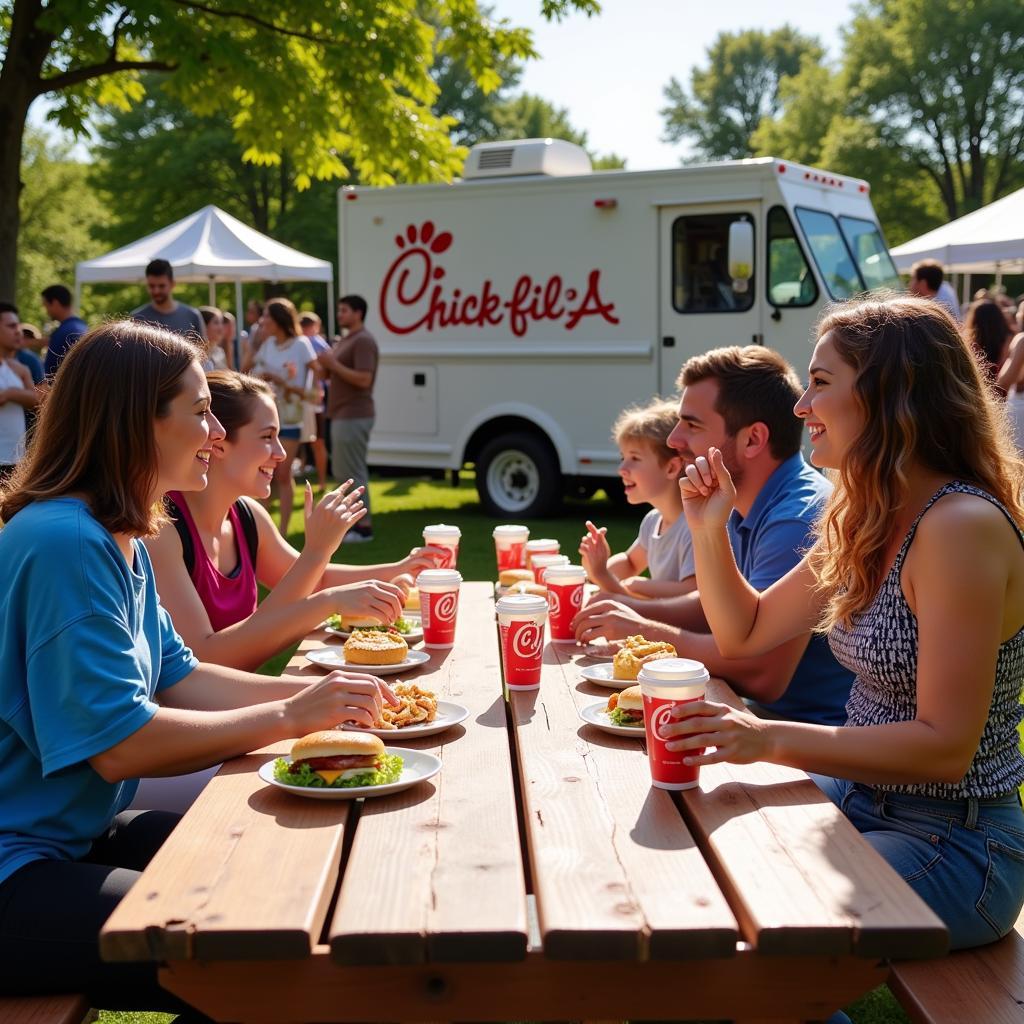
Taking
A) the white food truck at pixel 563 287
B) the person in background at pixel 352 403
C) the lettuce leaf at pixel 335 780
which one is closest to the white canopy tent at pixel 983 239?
the white food truck at pixel 563 287

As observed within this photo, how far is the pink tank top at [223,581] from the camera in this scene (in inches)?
138

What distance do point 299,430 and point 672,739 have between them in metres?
9.60

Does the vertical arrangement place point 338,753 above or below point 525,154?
below

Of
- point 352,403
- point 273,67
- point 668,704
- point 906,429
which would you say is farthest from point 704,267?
point 668,704

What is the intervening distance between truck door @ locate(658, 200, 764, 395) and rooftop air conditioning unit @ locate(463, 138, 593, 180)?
49.3 inches

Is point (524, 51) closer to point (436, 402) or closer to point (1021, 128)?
point (436, 402)

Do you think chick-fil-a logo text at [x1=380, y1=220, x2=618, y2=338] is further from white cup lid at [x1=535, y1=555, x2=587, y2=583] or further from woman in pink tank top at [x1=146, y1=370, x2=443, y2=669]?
white cup lid at [x1=535, y1=555, x2=587, y2=583]

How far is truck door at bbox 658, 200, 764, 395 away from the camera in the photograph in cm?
1023

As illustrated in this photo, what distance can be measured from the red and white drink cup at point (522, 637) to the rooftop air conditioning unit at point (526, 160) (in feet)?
28.4

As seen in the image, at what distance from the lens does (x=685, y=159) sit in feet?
175

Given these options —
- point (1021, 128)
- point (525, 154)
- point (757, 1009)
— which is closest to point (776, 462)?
point (757, 1009)

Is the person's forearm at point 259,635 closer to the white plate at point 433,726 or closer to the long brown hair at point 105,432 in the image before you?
the white plate at point 433,726

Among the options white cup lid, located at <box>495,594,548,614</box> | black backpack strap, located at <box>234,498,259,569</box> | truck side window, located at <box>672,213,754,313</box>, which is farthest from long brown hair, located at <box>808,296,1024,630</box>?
truck side window, located at <box>672,213,754,313</box>

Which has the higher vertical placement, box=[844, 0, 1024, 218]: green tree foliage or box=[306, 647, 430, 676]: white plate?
box=[844, 0, 1024, 218]: green tree foliage
